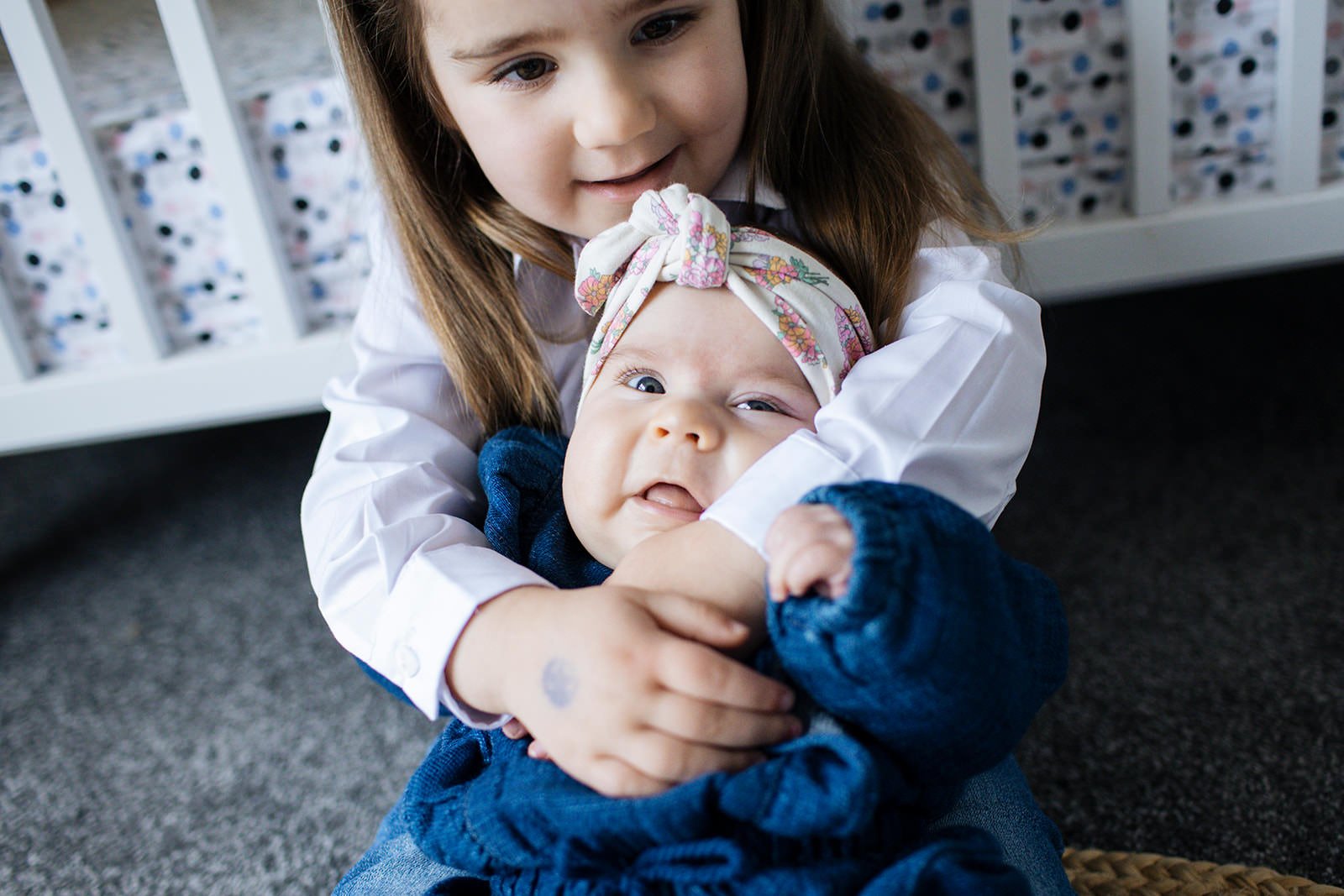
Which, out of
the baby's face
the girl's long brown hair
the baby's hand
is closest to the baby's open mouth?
the baby's face

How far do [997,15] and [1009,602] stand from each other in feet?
2.05

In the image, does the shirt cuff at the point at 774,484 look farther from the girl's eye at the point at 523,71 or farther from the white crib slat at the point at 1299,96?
the white crib slat at the point at 1299,96

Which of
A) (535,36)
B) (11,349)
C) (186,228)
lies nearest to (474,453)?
(535,36)

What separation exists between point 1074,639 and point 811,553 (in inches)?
27.2

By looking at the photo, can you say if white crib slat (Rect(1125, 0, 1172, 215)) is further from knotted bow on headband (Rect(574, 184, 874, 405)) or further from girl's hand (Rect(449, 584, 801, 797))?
girl's hand (Rect(449, 584, 801, 797))

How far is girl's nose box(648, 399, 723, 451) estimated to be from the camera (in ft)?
2.15

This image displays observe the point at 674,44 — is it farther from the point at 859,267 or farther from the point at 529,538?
the point at 529,538

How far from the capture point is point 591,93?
2.41ft

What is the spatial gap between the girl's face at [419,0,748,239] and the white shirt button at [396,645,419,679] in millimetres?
348

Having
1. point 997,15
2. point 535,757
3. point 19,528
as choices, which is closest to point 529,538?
point 535,757

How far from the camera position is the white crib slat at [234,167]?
3.16ft

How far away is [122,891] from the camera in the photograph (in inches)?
37.4

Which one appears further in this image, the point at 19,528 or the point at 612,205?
the point at 19,528

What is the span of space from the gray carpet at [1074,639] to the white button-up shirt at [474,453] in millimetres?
374
